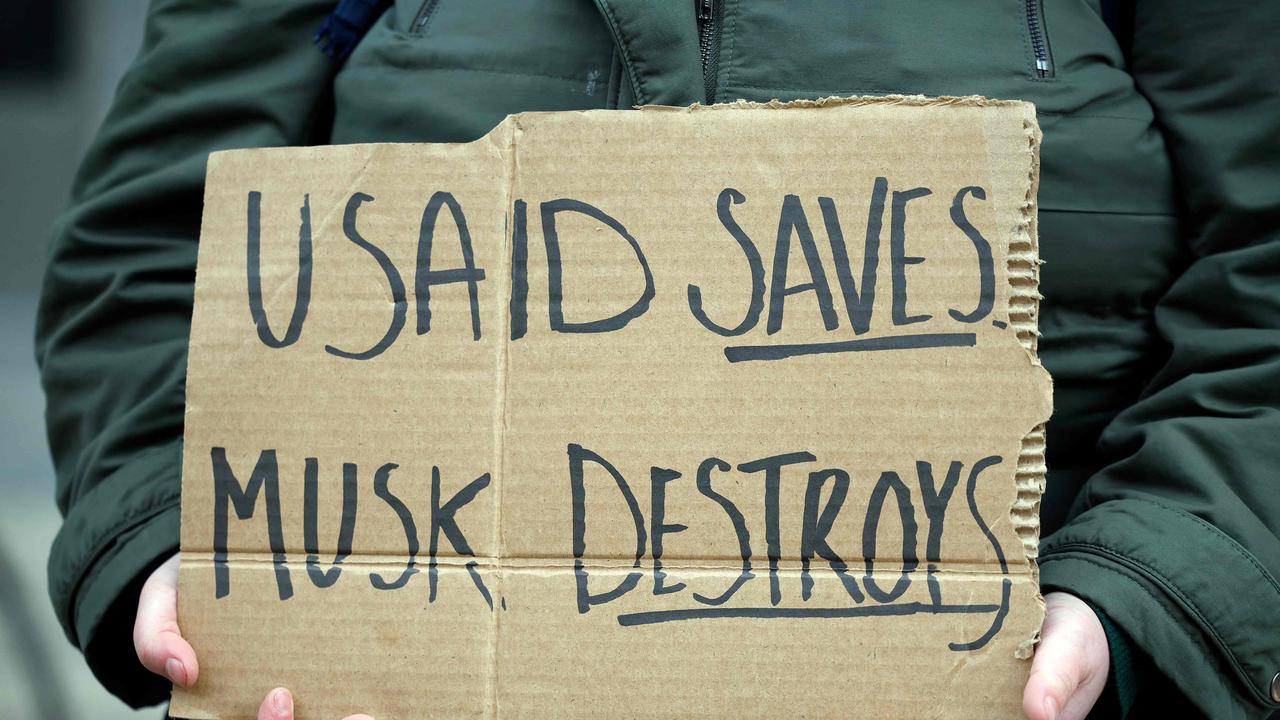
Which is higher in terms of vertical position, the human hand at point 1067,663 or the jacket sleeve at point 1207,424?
the jacket sleeve at point 1207,424

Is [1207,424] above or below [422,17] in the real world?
below

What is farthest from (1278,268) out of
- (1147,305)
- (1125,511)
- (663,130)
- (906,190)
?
(663,130)

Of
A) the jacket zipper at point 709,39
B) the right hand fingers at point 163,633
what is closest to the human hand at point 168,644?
the right hand fingers at point 163,633

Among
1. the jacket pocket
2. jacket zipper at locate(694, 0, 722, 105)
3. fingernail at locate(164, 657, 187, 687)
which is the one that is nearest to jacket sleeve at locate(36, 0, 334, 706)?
fingernail at locate(164, 657, 187, 687)

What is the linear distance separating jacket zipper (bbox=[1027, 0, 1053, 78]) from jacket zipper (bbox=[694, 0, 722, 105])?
0.27 m

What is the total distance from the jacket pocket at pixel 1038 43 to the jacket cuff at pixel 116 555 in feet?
2.74

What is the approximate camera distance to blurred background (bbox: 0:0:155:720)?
212 centimetres

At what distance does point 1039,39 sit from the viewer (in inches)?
35.1

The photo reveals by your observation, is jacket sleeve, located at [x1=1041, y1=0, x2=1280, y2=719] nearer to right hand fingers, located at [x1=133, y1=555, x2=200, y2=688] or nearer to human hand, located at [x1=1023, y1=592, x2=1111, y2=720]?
human hand, located at [x1=1023, y1=592, x2=1111, y2=720]

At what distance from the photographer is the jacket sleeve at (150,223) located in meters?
1.02

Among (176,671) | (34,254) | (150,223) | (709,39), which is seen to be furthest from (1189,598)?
(34,254)

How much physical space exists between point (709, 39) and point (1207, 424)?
0.51m

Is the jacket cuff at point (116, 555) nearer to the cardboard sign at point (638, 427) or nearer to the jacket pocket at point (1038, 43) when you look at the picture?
the cardboard sign at point (638, 427)

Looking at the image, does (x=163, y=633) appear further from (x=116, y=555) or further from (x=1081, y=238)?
(x=1081, y=238)
